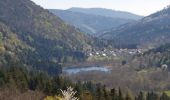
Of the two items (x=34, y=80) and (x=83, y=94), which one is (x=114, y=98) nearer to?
(x=83, y=94)

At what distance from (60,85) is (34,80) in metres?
9.89

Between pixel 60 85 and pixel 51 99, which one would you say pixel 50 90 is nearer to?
pixel 60 85

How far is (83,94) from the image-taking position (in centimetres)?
13375

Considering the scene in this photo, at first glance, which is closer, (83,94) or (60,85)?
(83,94)

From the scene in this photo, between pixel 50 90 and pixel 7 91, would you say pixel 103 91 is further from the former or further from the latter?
pixel 7 91

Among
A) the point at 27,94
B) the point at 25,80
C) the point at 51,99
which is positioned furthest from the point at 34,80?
the point at 51,99

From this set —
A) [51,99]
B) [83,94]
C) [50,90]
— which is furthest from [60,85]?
[51,99]

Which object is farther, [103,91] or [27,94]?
[103,91]

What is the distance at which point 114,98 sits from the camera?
142m

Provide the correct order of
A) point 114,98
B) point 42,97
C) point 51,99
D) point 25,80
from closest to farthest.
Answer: point 51,99 < point 42,97 < point 114,98 < point 25,80

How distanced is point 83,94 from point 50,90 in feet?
44.6

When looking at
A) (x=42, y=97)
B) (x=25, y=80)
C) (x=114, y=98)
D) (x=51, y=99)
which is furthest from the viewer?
(x=25, y=80)

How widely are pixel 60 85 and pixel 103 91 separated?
13469 millimetres

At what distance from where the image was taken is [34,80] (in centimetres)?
15312
